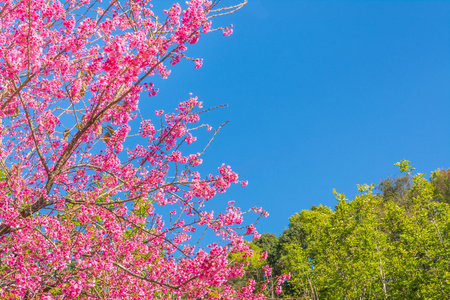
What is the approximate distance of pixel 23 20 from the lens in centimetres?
413

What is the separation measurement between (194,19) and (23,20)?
2.14 m

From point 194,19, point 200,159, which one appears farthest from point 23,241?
point 194,19

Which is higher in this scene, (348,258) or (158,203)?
(348,258)

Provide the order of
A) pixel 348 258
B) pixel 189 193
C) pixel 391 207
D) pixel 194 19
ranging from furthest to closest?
pixel 348 258
pixel 391 207
pixel 189 193
pixel 194 19

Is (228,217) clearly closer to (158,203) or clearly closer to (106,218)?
(158,203)

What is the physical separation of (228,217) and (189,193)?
2.60 feet

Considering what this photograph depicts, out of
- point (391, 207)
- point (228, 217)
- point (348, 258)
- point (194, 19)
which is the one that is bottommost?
point (228, 217)

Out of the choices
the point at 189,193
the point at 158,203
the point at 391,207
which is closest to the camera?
the point at 189,193

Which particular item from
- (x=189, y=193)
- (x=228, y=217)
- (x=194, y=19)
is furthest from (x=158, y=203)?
(x=194, y=19)

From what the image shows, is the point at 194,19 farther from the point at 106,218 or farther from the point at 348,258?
the point at 348,258

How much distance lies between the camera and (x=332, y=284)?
A: 16953mm

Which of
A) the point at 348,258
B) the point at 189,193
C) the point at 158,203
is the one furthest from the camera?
the point at 348,258

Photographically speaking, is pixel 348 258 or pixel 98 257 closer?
pixel 98 257

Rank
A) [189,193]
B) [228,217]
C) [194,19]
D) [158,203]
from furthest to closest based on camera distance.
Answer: [158,203] → [189,193] → [228,217] → [194,19]
